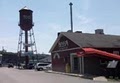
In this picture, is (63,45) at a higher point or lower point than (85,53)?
higher

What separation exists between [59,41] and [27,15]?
36.5 m

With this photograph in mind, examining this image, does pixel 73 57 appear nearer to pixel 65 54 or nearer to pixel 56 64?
pixel 65 54

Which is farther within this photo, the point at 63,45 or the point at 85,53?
the point at 63,45

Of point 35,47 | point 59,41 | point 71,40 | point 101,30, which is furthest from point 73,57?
point 35,47

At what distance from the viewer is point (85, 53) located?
33188mm

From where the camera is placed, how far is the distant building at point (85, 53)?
→ 33.8 metres

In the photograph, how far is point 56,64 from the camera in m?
47.8

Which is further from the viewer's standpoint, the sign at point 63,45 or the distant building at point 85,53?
the sign at point 63,45

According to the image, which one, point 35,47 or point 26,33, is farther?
point 35,47

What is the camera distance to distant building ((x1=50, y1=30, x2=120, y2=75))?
3381 centimetres

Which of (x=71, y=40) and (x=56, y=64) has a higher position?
(x=71, y=40)

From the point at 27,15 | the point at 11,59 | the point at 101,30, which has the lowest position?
the point at 11,59

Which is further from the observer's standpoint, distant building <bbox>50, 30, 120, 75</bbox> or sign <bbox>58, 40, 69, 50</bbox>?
sign <bbox>58, 40, 69, 50</bbox>

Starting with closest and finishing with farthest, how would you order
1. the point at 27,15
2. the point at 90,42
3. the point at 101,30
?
the point at 90,42
the point at 101,30
the point at 27,15
